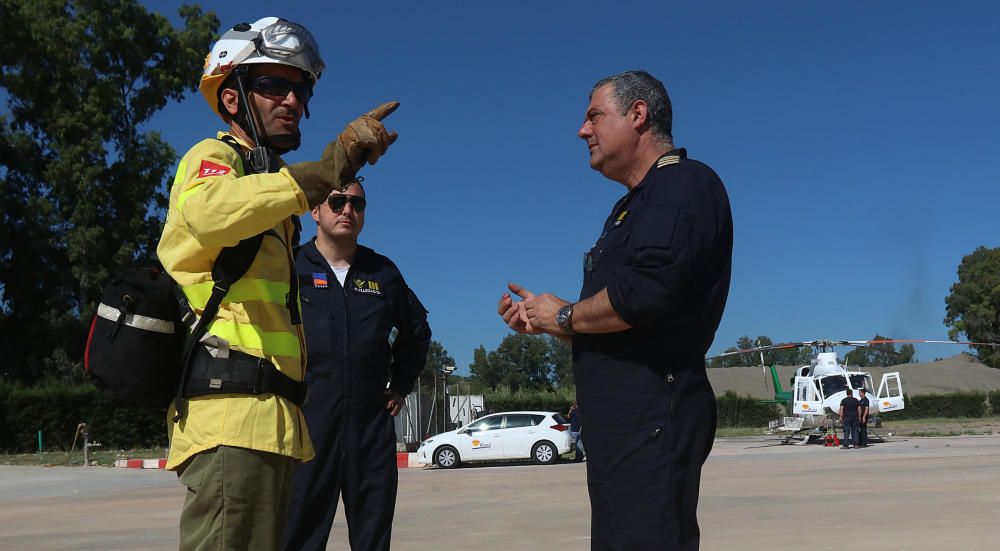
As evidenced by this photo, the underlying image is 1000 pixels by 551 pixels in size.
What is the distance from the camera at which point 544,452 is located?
2162 centimetres

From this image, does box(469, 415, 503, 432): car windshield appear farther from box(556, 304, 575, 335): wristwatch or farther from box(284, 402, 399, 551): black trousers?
box(556, 304, 575, 335): wristwatch

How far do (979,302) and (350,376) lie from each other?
91.3m

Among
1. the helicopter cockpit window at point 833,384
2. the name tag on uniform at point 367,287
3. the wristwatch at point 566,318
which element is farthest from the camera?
the helicopter cockpit window at point 833,384

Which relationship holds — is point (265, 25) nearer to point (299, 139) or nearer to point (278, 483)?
point (299, 139)

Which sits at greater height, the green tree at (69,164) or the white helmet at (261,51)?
Result: the green tree at (69,164)

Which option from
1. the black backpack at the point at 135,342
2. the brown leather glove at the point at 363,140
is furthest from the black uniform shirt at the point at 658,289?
the black backpack at the point at 135,342

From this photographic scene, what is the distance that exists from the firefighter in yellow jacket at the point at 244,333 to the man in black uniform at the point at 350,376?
148 centimetres

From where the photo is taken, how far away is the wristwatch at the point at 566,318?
2922mm

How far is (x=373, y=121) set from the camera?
95.7 inches

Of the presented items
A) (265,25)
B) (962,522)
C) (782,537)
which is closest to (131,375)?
(265,25)

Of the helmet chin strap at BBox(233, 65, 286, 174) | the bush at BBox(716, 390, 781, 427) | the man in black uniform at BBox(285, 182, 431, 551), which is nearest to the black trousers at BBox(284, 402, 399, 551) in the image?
the man in black uniform at BBox(285, 182, 431, 551)

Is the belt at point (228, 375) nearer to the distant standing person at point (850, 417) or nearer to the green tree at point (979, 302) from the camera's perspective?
the distant standing person at point (850, 417)

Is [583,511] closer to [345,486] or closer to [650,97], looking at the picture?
[345,486]

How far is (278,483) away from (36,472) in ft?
65.9
